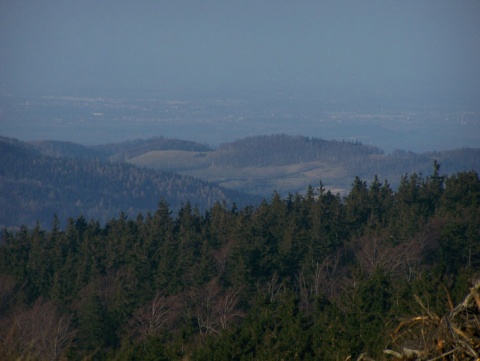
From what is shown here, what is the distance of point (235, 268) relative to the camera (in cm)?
2302

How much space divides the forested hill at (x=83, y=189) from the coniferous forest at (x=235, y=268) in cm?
5764

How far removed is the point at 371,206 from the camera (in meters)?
30.3

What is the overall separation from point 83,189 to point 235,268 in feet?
267

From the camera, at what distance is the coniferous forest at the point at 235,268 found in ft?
48.4

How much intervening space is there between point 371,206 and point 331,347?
826 inches

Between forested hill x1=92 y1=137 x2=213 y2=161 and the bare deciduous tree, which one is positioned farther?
forested hill x1=92 y1=137 x2=213 y2=161

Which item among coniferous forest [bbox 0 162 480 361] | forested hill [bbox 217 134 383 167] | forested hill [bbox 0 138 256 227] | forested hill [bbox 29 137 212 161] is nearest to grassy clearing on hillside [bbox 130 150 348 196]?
forested hill [bbox 217 134 383 167]

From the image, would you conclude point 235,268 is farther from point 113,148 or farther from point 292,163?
point 113,148

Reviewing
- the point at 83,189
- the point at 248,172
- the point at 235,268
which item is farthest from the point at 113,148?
the point at 235,268

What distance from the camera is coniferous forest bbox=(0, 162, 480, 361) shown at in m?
14.8

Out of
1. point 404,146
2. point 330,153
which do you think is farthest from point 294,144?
point 404,146

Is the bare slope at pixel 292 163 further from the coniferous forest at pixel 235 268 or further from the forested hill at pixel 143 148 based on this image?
the coniferous forest at pixel 235 268

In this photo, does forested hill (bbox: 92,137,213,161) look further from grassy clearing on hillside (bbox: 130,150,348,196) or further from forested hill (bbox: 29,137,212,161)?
grassy clearing on hillside (bbox: 130,150,348,196)

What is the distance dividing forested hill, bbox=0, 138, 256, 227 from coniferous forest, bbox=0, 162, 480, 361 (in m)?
57.6
